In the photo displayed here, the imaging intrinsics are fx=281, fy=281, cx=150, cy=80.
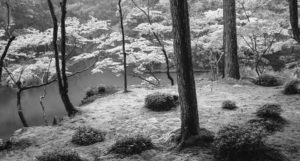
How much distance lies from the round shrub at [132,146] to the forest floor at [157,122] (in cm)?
17

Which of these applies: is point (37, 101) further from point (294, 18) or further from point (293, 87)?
point (294, 18)

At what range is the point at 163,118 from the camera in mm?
8805

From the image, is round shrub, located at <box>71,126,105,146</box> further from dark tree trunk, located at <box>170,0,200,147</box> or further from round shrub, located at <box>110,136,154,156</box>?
dark tree trunk, located at <box>170,0,200,147</box>

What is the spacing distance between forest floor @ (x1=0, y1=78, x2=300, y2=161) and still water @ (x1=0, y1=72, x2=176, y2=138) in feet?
26.6

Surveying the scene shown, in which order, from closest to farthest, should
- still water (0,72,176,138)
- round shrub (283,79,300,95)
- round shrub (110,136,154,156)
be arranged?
round shrub (110,136,154,156) < round shrub (283,79,300,95) < still water (0,72,176,138)

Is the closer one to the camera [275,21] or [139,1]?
[275,21]

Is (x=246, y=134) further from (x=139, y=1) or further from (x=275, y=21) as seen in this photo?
(x=139, y=1)

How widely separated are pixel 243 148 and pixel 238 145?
0.38 feet

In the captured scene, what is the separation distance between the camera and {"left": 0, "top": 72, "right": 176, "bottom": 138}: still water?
1767 cm

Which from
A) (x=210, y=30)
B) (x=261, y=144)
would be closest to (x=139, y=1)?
(x=210, y=30)

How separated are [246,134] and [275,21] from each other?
9.96 meters

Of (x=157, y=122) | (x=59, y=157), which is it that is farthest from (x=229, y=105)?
(x=59, y=157)

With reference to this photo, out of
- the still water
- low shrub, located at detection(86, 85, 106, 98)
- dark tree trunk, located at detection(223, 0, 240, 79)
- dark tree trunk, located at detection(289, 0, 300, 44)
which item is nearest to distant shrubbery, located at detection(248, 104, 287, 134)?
dark tree trunk, located at detection(289, 0, 300, 44)

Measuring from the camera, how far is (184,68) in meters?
5.87
